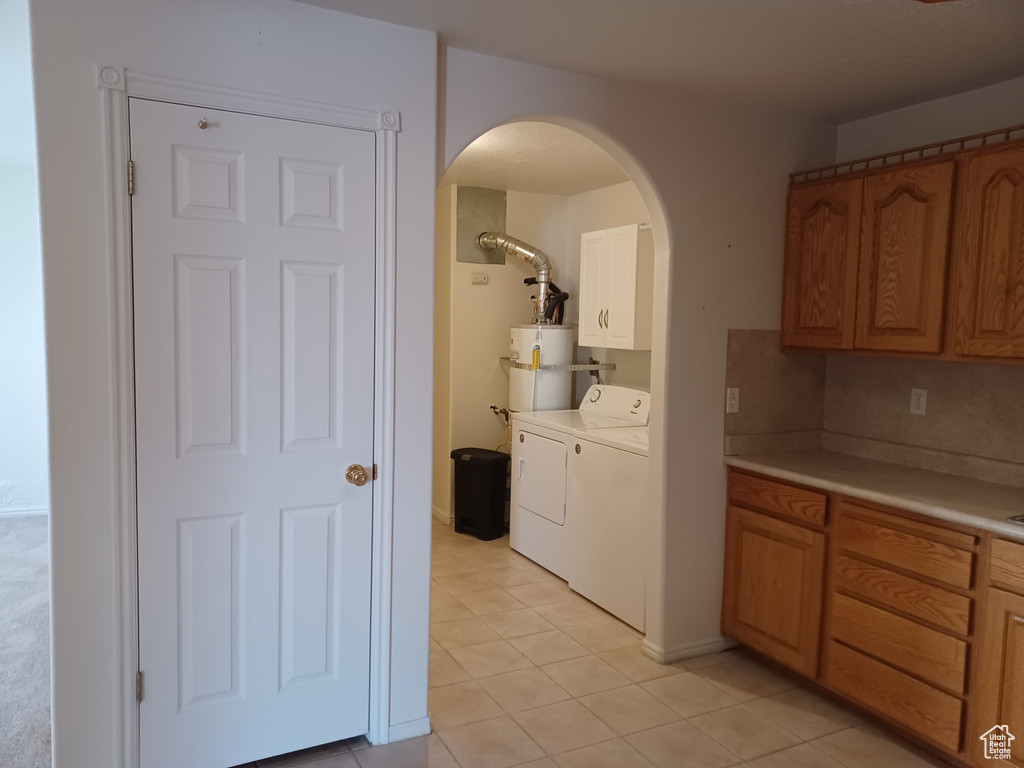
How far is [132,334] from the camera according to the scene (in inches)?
80.8

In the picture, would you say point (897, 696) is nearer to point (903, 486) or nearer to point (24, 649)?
point (903, 486)

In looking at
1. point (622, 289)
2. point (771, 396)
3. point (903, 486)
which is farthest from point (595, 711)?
point (622, 289)

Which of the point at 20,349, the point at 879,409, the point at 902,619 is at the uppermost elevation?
the point at 20,349

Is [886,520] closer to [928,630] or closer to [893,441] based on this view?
[928,630]

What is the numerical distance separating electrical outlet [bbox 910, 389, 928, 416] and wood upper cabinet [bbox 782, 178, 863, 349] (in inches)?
16.0

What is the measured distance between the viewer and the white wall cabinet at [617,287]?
4.05 meters

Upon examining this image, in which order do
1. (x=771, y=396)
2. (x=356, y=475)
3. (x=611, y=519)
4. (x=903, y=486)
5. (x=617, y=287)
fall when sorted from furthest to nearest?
1. (x=617, y=287)
2. (x=611, y=519)
3. (x=771, y=396)
4. (x=903, y=486)
5. (x=356, y=475)

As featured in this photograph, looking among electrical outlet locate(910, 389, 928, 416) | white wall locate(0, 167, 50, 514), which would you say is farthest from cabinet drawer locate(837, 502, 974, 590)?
white wall locate(0, 167, 50, 514)

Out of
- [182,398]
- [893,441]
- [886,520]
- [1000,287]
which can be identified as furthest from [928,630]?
[182,398]

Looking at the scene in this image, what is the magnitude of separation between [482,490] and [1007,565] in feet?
10.5

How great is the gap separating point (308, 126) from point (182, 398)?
0.93 m

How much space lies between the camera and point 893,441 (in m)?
3.16

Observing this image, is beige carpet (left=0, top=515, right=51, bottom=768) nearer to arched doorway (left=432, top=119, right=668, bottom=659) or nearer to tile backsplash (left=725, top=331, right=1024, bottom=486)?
arched doorway (left=432, top=119, right=668, bottom=659)

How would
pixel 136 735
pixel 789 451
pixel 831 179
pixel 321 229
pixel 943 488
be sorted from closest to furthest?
pixel 136 735
pixel 321 229
pixel 943 488
pixel 831 179
pixel 789 451
